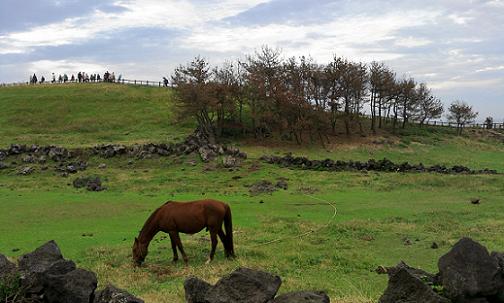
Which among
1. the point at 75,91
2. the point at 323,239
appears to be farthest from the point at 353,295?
the point at 75,91

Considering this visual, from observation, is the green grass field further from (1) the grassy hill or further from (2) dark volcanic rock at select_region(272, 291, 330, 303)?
(2) dark volcanic rock at select_region(272, 291, 330, 303)

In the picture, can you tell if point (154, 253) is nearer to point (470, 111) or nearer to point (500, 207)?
point (500, 207)

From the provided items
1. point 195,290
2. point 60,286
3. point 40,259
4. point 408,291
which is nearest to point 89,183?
point 40,259

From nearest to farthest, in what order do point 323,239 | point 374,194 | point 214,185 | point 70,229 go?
point 323,239 < point 70,229 < point 374,194 < point 214,185

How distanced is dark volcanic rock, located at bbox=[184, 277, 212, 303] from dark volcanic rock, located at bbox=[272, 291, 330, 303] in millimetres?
1583

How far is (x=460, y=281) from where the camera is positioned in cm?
939

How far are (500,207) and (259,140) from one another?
37.1 m

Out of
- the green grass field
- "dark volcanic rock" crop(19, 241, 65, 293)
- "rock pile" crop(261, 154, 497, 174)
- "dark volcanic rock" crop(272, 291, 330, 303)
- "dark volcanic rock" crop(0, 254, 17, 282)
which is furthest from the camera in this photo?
"rock pile" crop(261, 154, 497, 174)

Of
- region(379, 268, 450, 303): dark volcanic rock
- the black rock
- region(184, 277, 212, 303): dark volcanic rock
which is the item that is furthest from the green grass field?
region(379, 268, 450, 303): dark volcanic rock

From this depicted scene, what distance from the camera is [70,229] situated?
2350cm

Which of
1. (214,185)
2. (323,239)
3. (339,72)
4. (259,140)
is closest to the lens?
(323,239)

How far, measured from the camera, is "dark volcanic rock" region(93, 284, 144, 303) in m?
9.26

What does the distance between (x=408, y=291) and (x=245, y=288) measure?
3.01 metres

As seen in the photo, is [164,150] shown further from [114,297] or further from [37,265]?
[114,297]
